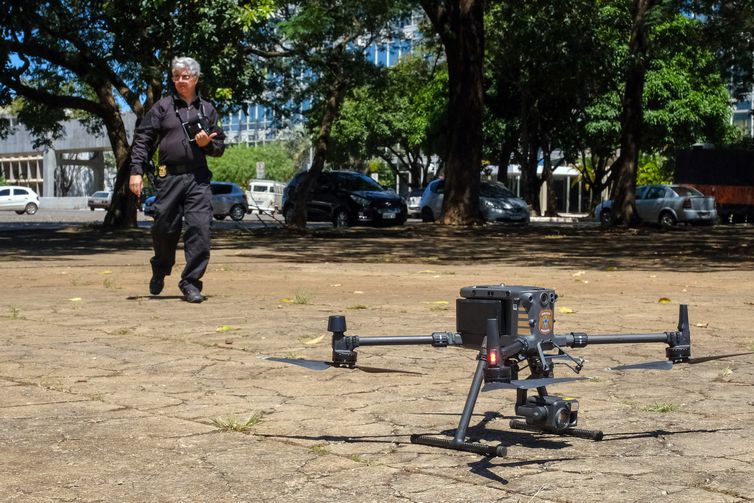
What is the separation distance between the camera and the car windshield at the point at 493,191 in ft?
130

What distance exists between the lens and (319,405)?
5613 millimetres

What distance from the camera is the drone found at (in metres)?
4.30

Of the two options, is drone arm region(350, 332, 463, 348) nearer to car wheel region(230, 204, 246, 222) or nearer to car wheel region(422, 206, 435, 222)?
car wheel region(422, 206, 435, 222)

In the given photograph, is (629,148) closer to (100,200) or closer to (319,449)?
(319,449)

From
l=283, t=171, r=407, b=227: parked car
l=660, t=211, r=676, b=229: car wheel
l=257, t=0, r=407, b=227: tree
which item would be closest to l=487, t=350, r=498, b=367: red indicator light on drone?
l=257, t=0, r=407, b=227: tree

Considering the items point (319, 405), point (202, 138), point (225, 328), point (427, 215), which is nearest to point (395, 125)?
point (427, 215)

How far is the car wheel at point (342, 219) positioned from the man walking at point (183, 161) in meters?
27.1

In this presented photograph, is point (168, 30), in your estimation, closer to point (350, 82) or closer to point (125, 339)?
point (350, 82)

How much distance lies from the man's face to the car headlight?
27.4m

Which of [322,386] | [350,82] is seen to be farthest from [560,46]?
[322,386]

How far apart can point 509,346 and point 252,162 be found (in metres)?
109

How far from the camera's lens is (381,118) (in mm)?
77250

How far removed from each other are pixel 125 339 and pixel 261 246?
14.7m

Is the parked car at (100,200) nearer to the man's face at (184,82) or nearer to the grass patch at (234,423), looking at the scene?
the man's face at (184,82)
